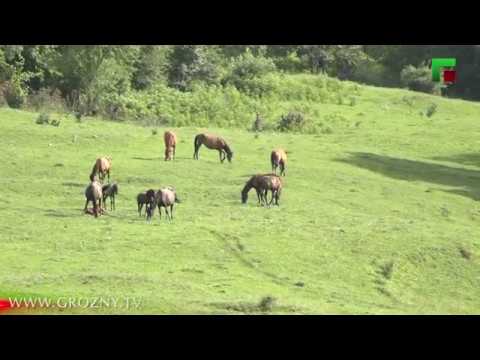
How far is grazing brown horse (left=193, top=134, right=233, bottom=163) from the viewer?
3897 centimetres

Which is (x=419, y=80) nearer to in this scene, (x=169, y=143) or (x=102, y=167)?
(x=169, y=143)

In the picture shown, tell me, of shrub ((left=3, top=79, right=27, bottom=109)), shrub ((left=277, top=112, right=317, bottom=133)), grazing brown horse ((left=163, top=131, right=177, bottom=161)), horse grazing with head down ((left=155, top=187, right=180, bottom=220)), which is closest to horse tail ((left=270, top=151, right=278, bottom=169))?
grazing brown horse ((left=163, top=131, right=177, bottom=161))

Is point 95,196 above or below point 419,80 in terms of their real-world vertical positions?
below

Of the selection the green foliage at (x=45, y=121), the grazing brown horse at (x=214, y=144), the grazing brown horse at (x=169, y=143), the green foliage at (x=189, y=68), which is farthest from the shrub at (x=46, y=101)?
the grazing brown horse at (x=169, y=143)

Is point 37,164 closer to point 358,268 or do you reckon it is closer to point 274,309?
point 358,268

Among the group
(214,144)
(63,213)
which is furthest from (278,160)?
(63,213)

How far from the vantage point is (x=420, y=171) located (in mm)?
42750

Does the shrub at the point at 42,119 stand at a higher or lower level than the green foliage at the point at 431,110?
lower

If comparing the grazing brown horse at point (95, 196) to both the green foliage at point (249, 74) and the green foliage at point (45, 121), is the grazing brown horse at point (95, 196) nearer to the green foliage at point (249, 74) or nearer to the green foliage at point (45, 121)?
the green foliage at point (45, 121)

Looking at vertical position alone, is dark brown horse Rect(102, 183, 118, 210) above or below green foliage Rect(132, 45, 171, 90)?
below

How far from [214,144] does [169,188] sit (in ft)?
33.2

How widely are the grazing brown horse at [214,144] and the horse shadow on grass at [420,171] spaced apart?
5.74 meters

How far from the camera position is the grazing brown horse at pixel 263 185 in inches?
1249

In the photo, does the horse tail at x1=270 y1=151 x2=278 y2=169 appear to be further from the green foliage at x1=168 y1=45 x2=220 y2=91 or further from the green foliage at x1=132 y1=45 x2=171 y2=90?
the green foliage at x1=168 y1=45 x2=220 y2=91
